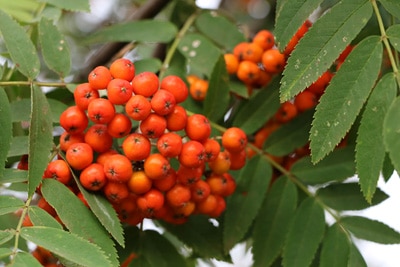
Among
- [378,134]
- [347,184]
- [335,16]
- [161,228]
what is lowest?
[161,228]

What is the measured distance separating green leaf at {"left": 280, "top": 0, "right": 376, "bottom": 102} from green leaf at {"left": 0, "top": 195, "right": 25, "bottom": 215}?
668 mm

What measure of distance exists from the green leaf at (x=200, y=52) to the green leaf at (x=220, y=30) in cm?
6

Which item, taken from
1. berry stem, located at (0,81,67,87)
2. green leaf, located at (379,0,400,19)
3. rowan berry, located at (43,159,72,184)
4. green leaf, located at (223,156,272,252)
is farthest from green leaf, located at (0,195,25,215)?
green leaf, located at (379,0,400,19)

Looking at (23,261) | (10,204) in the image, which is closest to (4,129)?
(10,204)

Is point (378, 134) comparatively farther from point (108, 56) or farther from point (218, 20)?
point (108, 56)

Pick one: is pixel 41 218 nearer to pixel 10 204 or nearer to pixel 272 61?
pixel 10 204

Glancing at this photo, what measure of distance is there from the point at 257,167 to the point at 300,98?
0.26m

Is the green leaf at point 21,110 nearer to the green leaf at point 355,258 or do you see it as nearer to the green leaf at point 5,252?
the green leaf at point 5,252

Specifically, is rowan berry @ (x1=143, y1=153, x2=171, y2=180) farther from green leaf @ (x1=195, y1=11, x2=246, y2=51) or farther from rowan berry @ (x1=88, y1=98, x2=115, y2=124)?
green leaf @ (x1=195, y1=11, x2=246, y2=51)

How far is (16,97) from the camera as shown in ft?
6.66

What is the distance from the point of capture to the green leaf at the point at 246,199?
199 centimetres

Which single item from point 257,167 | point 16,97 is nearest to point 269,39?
point 257,167

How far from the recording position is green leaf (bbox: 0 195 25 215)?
1551mm

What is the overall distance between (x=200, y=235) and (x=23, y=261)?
2.51ft
